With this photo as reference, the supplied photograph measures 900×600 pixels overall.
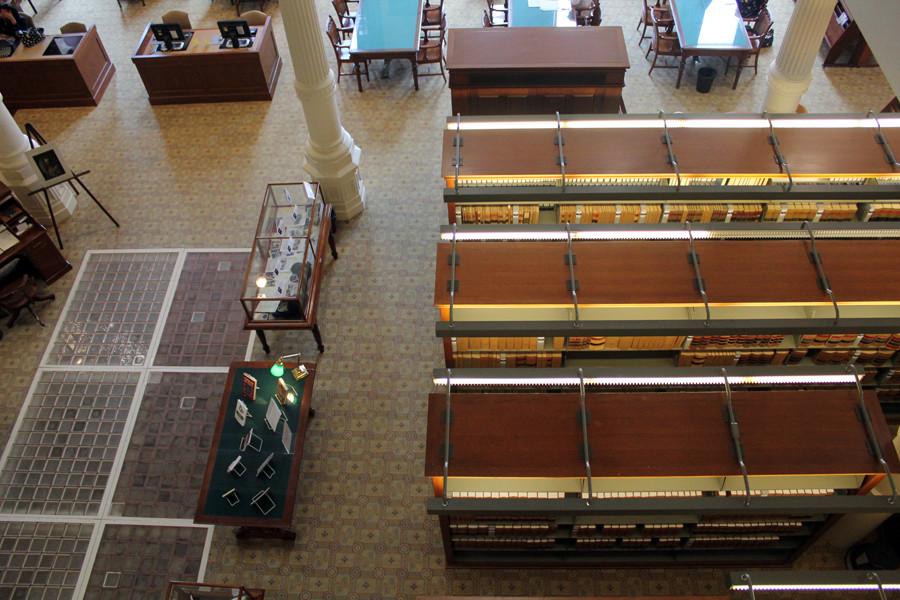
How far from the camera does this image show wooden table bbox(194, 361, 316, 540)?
652 centimetres

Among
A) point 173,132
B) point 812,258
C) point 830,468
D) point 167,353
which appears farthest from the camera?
point 173,132

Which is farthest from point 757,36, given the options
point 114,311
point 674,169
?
point 114,311

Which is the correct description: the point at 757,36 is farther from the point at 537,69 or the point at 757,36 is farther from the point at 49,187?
the point at 49,187

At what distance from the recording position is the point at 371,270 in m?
9.23

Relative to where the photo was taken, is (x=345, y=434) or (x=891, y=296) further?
(x=345, y=434)

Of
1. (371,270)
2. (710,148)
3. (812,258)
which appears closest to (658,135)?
(710,148)

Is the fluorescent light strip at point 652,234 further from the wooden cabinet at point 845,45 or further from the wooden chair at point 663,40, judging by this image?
the wooden cabinet at point 845,45

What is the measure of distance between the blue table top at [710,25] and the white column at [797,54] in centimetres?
216

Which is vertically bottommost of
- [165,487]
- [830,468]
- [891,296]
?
[165,487]

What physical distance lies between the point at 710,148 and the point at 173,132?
8507 millimetres

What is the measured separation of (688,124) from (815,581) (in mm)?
5138

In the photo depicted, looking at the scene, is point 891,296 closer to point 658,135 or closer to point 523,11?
point 658,135

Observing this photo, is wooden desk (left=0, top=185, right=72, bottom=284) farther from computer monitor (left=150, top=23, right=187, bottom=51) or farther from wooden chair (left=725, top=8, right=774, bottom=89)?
wooden chair (left=725, top=8, right=774, bottom=89)

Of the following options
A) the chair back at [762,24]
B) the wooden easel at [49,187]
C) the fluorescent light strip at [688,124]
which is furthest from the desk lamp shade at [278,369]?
the chair back at [762,24]
